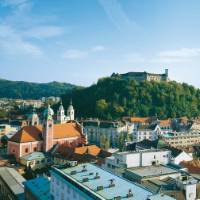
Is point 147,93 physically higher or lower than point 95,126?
higher

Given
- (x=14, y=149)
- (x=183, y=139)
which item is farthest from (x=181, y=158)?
(x=183, y=139)

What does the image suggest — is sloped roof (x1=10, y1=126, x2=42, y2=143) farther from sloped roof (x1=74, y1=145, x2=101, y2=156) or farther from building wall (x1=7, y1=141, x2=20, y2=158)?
sloped roof (x1=74, y1=145, x2=101, y2=156)

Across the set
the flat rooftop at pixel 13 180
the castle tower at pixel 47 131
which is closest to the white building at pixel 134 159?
the flat rooftop at pixel 13 180

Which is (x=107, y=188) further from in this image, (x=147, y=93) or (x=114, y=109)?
(x=147, y=93)

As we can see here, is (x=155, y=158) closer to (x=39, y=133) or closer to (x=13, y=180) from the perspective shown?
(x=13, y=180)

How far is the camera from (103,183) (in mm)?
26375

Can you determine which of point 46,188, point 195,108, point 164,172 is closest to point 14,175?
point 46,188

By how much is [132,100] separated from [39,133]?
160 feet

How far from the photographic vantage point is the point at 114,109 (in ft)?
328

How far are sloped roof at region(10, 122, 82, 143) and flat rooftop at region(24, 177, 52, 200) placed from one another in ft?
70.9

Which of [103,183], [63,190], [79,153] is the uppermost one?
[103,183]

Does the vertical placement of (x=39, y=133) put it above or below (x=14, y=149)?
above

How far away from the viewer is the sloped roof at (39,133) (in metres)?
58.0

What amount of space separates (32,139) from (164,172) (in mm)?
30324
